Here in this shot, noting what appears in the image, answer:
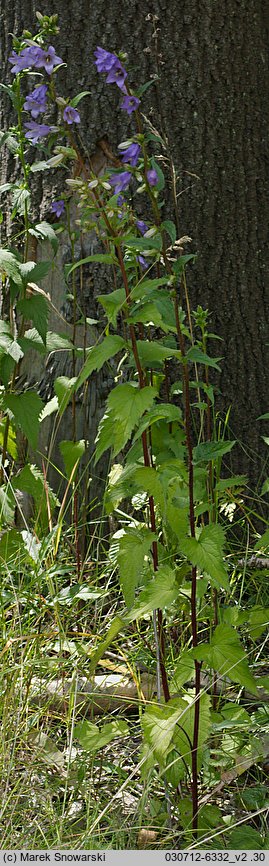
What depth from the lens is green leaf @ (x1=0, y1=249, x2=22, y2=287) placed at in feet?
10.0

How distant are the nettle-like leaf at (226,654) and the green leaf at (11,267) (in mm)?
1355

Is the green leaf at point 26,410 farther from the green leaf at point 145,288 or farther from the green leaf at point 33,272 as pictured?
the green leaf at point 145,288

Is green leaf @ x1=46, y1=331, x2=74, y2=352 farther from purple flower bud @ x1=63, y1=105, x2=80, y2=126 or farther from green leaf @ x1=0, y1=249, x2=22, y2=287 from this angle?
purple flower bud @ x1=63, y1=105, x2=80, y2=126

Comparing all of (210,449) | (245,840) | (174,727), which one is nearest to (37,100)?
(210,449)

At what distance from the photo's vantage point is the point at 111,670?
2.99 meters

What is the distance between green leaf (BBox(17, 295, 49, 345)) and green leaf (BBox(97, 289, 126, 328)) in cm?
81

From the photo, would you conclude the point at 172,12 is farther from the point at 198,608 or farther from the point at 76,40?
the point at 198,608

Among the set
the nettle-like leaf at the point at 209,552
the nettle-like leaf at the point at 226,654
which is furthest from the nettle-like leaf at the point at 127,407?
the nettle-like leaf at the point at 226,654

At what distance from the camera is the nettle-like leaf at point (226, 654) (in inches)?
83.9

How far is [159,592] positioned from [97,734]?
19.6 inches

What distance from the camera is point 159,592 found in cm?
214

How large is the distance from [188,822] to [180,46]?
253 cm

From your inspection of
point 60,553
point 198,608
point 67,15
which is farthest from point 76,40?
point 198,608

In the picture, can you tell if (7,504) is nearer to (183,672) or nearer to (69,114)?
(183,672)
